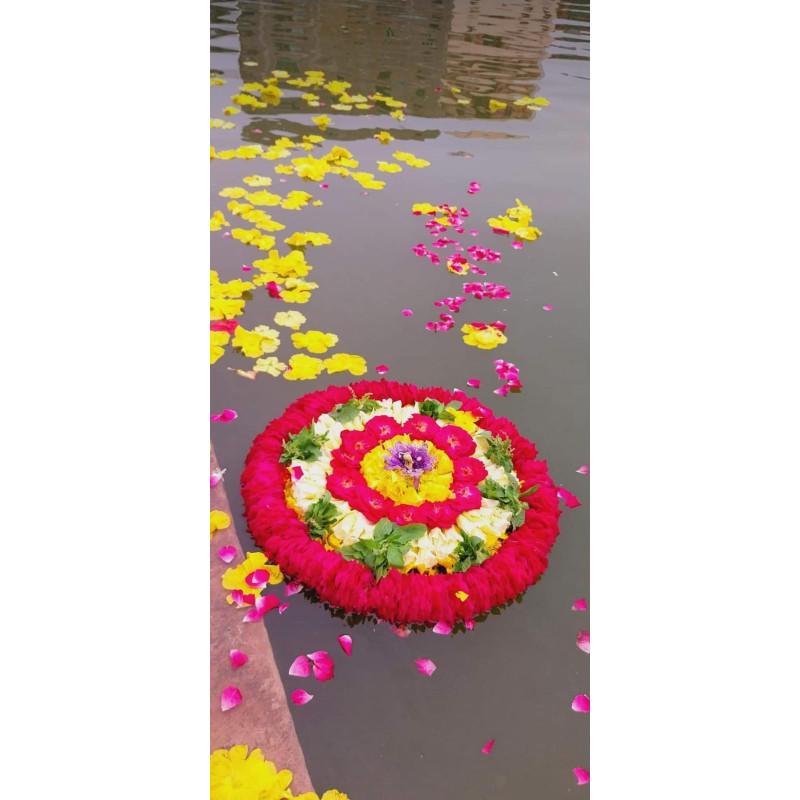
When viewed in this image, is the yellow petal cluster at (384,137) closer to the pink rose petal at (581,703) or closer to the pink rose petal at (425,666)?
the pink rose petal at (425,666)

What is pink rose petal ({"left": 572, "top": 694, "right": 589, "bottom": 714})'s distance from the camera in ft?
6.06

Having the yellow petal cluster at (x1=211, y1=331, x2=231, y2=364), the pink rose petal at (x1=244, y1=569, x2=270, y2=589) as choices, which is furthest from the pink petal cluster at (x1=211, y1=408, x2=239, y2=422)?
the pink rose petal at (x1=244, y1=569, x2=270, y2=589)

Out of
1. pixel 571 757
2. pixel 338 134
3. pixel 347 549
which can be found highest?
pixel 338 134

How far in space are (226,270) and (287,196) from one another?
3.36 ft

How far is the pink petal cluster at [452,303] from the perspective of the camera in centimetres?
341

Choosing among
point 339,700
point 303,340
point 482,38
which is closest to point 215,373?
point 303,340

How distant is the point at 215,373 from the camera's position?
2820 mm

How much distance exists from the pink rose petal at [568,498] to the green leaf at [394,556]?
0.73m

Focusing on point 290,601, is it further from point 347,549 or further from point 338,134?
point 338,134

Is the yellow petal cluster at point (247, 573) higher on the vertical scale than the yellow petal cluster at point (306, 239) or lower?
lower

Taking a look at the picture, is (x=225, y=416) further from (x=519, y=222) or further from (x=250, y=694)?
(x=519, y=222)

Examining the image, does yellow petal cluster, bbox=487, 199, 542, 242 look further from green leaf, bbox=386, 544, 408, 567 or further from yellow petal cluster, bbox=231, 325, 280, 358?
green leaf, bbox=386, 544, 408, 567

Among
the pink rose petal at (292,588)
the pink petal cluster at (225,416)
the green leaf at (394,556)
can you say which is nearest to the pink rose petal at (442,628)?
the green leaf at (394,556)

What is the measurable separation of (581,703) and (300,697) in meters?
0.79
